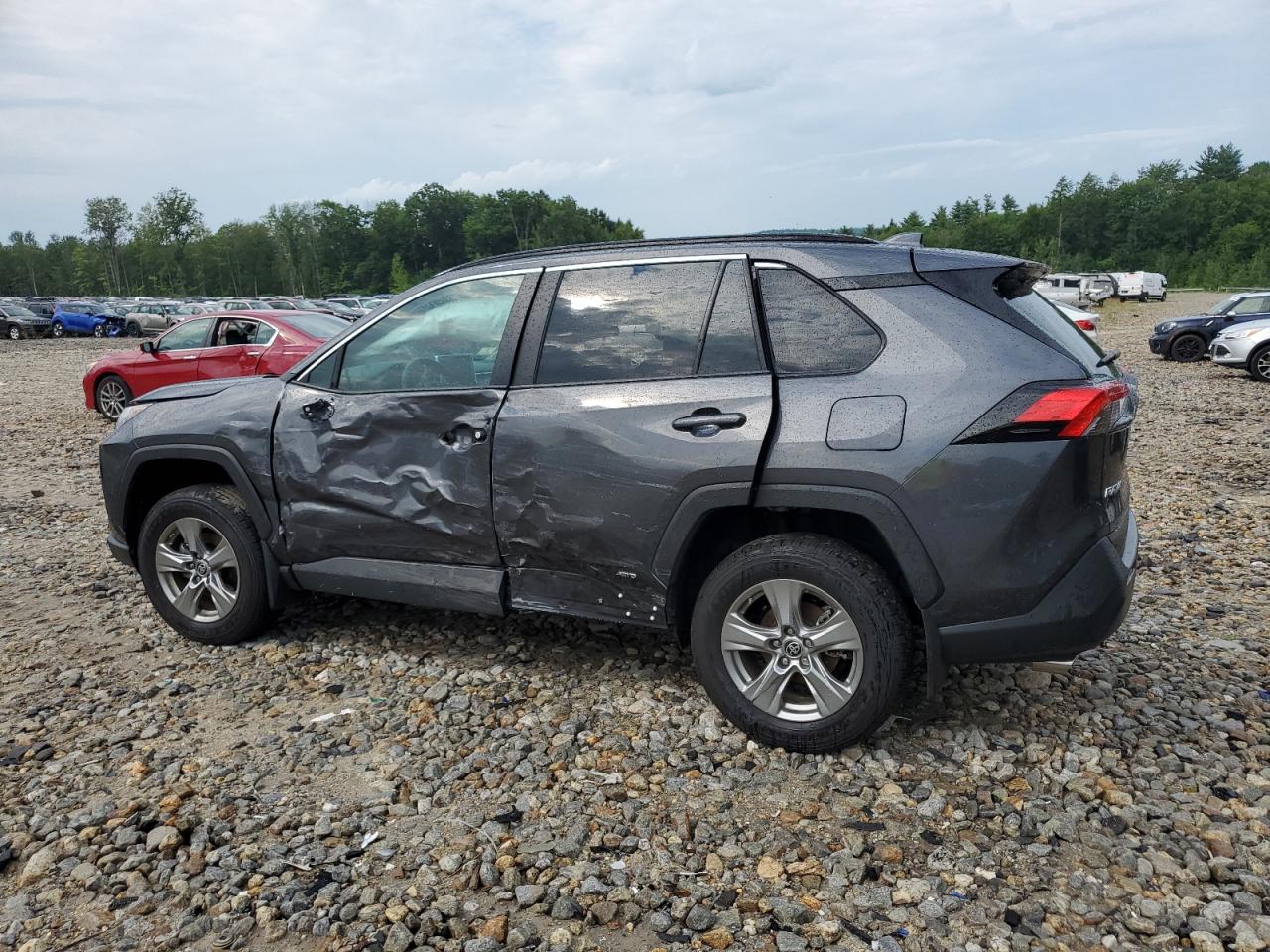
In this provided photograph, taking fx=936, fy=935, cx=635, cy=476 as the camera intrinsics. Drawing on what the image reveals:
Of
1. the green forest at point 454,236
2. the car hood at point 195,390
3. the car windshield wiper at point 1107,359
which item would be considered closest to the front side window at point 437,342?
the car hood at point 195,390

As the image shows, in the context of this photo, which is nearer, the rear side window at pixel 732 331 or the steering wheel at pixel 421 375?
the rear side window at pixel 732 331

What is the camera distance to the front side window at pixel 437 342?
4.05m

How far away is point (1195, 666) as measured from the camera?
167 inches

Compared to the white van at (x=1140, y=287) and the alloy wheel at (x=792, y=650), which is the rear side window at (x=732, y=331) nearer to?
the alloy wheel at (x=792, y=650)

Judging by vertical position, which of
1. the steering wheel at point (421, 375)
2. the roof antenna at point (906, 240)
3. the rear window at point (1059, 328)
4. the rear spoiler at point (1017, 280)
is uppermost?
the roof antenna at point (906, 240)

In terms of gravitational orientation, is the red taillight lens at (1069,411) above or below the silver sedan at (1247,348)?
above

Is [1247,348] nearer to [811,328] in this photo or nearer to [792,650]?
[811,328]

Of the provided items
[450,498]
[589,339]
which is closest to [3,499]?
[450,498]

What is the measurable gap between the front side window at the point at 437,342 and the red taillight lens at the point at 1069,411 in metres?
2.13

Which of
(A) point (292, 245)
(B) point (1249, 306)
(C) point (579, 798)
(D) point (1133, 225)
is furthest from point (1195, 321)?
(A) point (292, 245)

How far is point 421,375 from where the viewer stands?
4.16 metres

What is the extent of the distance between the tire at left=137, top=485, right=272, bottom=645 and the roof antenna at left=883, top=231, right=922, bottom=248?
321 centimetres

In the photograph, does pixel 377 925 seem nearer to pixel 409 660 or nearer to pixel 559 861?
pixel 559 861

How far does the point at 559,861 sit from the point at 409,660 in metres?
1.78
